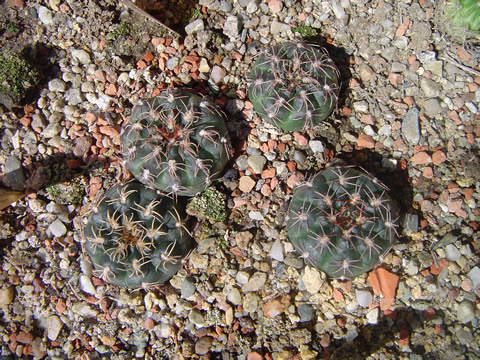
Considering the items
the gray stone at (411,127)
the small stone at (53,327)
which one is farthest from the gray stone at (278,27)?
the small stone at (53,327)

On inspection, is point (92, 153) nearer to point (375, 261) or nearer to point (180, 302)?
point (180, 302)

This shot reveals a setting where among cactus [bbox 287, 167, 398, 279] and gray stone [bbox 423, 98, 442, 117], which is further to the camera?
gray stone [bbox 423, 98, 442, 117]

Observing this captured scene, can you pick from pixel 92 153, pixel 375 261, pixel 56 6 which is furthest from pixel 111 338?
pixel 56 6

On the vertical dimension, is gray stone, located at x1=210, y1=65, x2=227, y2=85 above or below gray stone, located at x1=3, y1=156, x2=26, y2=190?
above

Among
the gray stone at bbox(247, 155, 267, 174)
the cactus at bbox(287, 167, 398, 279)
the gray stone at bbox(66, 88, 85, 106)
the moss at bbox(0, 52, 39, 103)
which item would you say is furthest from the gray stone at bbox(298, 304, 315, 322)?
the moss at bbox(0, 52, 39, 103)

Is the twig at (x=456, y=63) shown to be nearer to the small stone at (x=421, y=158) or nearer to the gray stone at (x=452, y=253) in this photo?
the small stone at (x=421, y=158)

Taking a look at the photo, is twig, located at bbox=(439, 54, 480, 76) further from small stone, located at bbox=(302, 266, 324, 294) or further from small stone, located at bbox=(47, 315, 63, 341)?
small stone, located at bbox=(47, 315, 63, 341)

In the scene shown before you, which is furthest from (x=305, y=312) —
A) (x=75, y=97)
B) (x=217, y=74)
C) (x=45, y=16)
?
(x=45, y=16)

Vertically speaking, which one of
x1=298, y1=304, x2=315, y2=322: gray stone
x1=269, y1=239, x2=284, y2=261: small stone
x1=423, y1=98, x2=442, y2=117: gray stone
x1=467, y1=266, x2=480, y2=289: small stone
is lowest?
x1=298, y1=304, x2=315, y2=322: gray stone
